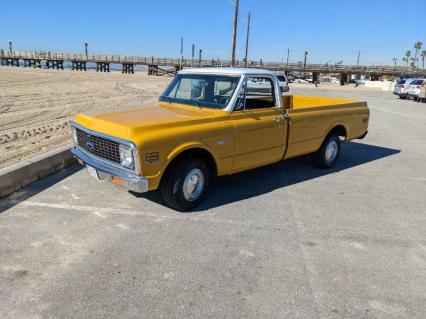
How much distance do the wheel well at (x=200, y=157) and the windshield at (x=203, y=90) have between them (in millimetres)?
775

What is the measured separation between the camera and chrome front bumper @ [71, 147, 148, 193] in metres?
4.43

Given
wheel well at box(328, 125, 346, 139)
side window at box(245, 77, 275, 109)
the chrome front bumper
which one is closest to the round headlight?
the chrome front bumper

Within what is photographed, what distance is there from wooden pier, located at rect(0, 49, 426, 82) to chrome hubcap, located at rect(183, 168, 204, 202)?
67411 millimetres

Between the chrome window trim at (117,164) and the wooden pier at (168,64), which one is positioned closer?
the chrome window trim at (117,164)

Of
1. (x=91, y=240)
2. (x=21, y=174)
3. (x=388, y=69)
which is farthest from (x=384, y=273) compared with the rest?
(x=388, y=69)

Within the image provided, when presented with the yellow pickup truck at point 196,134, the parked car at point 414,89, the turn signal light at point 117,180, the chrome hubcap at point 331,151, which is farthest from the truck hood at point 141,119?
the parked car at point 414,89

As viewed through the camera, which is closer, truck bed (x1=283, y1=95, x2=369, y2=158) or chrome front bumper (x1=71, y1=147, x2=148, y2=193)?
chrome front bumper (x1=71, y1=147, x2=148, y2=193)

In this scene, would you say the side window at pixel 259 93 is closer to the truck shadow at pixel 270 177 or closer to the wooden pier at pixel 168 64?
the truck shadow at pixel 270 177

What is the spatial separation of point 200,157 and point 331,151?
3.54m

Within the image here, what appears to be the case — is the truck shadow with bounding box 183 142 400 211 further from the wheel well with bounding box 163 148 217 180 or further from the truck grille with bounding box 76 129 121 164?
the truck grille with bounding box 76 129 121 164

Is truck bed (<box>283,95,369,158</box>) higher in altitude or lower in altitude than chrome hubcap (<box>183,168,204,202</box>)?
higher

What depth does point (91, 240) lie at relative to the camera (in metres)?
4.17

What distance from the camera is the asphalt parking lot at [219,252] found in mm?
3191

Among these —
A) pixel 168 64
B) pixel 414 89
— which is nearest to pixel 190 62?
pixel 168 64
